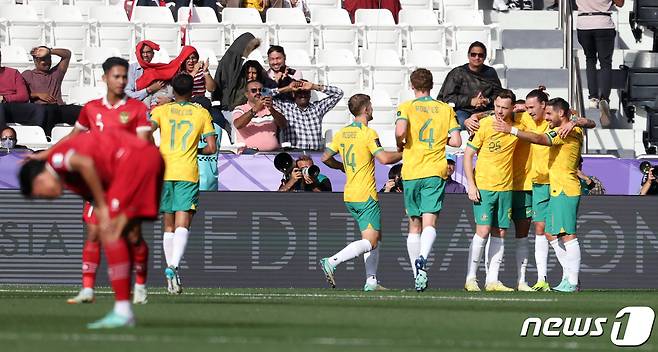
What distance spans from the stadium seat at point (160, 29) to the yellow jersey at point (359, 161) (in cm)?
724

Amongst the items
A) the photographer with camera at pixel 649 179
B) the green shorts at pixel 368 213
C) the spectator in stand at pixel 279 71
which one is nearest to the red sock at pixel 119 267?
the green shorts at pixel 368 213

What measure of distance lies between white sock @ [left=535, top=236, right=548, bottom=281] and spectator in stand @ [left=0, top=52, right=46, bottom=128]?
7133mm

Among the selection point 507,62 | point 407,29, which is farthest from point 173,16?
point 507,62

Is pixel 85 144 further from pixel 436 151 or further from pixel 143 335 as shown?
pixel 436 151

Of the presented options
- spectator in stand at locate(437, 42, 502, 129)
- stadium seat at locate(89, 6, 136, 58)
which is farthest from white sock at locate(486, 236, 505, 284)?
stadium seat at locate(89, 6, 136, 58)

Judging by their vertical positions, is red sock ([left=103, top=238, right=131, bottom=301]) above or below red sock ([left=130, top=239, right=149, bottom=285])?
above

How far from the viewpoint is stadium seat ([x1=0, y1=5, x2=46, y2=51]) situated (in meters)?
23.5

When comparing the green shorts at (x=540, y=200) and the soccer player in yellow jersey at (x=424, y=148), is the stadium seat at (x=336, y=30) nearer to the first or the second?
the green shorts at (x=540, y=200)

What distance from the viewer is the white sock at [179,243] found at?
15508 mm

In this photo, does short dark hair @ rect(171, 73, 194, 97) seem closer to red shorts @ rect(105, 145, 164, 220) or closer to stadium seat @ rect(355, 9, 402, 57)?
red shorts @ rect(105, 145, 164, 220)

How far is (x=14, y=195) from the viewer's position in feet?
60.6

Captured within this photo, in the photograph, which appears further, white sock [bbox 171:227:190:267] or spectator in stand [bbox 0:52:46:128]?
spectator in stand [bbox 0:52:46:128]

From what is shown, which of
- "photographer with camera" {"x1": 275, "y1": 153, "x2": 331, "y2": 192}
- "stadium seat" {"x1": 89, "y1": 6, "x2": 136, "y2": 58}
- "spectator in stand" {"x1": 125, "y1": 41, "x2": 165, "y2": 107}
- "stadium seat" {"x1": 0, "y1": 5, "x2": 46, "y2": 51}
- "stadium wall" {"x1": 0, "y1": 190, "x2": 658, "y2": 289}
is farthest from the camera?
"stadium seat" {"x1": 89, "y1": 6, "x2": 136, "y2": 58}

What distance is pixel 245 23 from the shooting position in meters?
24.0
